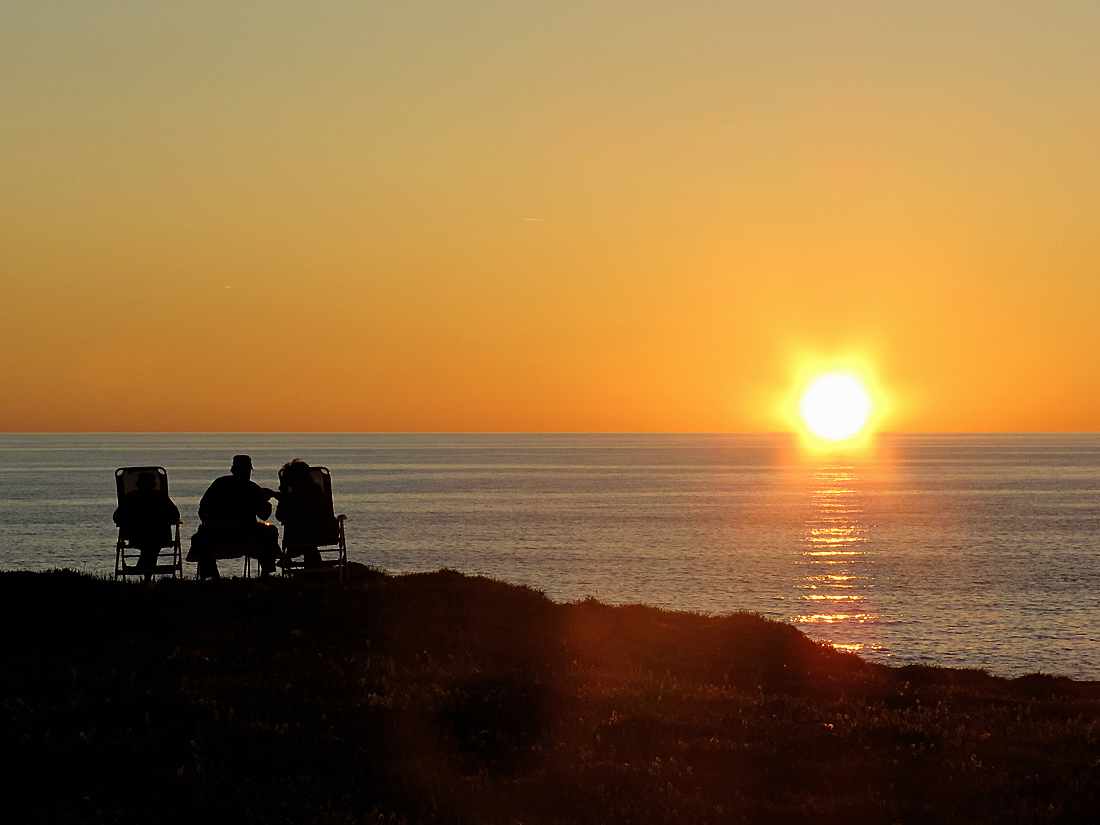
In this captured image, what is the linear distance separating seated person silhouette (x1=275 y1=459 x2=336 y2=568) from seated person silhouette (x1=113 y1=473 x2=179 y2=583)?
6.11 feet

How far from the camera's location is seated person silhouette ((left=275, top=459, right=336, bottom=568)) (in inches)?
717

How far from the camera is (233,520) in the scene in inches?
686

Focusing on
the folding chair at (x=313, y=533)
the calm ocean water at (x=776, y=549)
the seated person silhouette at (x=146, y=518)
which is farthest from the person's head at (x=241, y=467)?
the calm ocean water at (x=776, y=549)

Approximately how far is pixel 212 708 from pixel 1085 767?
29.7ft

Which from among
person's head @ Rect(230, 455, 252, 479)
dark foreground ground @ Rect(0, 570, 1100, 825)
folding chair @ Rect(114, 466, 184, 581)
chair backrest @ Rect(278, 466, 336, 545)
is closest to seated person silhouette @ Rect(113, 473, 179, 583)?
folding chair @ Rect(114, 466, 184, 581)

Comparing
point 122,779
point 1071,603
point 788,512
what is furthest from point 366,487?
point 122,779

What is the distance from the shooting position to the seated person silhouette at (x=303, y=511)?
18219 millimetres

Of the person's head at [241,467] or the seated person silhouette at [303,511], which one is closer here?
the person's head at [241,467]

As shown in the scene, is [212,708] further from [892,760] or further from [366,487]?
[366,487]

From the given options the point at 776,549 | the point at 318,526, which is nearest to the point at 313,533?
the point at 318,526

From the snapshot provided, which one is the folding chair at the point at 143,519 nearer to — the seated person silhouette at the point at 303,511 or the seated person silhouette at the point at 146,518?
the seated person silhouette at the point at 146,518

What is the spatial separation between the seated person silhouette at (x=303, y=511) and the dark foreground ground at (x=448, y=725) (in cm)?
111

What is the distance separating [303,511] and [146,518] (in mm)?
2663

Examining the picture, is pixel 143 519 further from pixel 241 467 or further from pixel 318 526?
pixel 318 526
